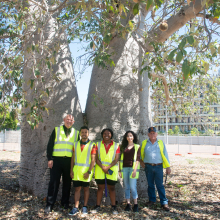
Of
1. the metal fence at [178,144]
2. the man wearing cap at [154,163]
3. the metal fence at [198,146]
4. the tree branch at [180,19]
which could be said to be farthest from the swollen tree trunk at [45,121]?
the metal fence at [198,146]

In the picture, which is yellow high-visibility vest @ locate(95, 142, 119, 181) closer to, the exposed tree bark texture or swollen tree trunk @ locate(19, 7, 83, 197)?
the exposed tree bark texture

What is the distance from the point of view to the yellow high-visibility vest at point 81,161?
10.6ft

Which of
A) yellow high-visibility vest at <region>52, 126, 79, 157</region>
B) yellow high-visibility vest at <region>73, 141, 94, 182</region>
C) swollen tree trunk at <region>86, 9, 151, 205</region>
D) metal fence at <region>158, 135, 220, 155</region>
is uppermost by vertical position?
swollen tree trunk at <region>86, 9, 151, 205</region>

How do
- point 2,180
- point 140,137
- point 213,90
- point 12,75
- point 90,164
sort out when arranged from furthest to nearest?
point 213,90 < point 2,180 < point 140,137 < point 90,164 < point 12,75

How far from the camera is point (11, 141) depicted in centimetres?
1514

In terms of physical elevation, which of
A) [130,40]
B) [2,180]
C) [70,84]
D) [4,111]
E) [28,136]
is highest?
[130,40]

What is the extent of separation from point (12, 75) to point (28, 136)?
1.39 meters

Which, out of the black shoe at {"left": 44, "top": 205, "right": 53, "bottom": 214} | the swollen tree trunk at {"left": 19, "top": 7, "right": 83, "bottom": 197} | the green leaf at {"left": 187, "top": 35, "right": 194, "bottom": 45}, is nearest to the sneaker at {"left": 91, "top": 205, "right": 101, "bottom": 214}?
the black shoe at {"left": 44, "top": 205, "right": 53, "bottom": 214}

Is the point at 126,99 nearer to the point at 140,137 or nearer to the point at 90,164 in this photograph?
the point at 140,137

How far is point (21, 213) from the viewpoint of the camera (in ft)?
10.2

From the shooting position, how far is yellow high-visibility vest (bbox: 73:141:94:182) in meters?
3.24

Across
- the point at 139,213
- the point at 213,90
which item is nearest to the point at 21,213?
the point at 139,213

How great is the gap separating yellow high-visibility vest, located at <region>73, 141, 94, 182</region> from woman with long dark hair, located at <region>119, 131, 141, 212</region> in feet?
1.72

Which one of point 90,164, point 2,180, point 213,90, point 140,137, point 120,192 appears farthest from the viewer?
point 213,90
